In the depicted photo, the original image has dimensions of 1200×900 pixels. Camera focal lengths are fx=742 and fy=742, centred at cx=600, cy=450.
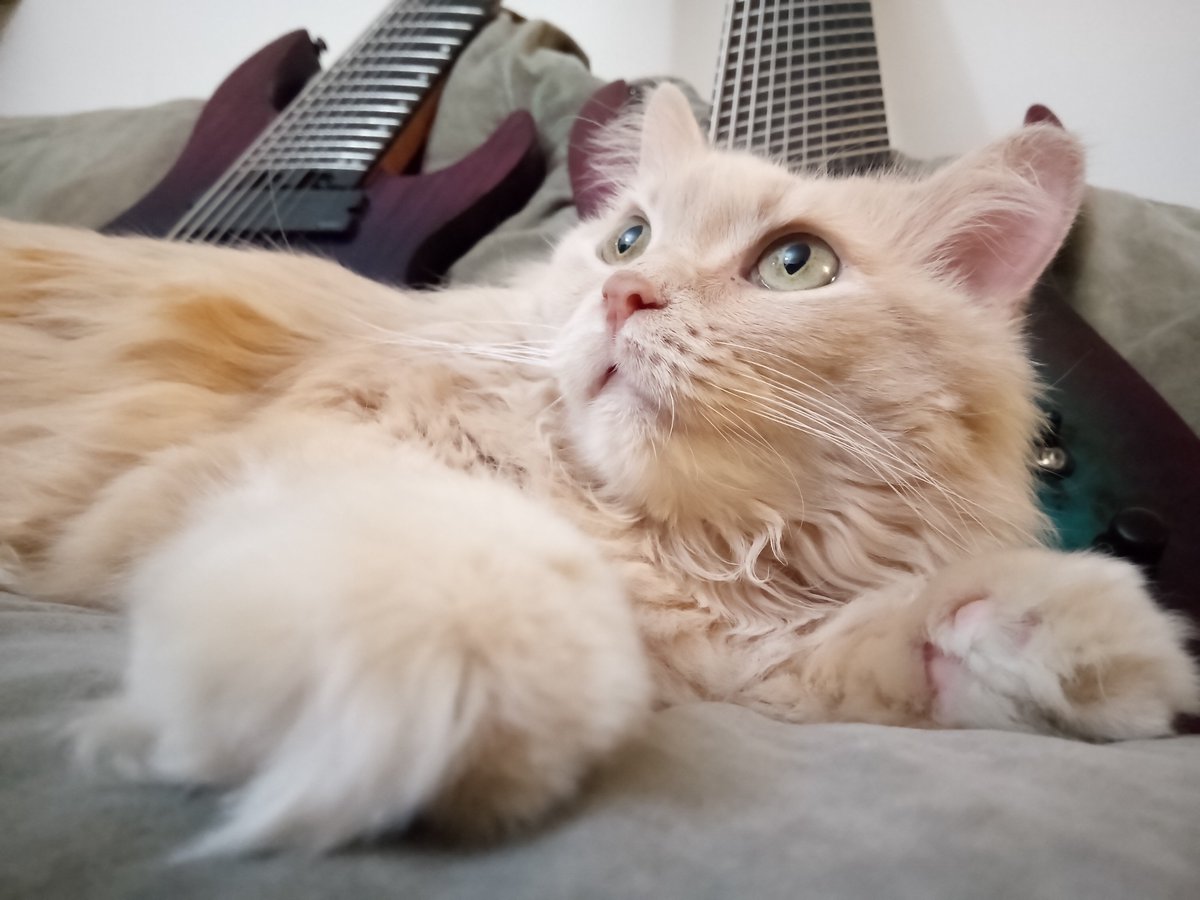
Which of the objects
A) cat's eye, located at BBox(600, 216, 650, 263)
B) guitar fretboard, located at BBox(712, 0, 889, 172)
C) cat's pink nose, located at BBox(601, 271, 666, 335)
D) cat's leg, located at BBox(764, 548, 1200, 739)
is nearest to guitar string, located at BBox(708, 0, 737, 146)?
guitar fretboard, located at BBox(712, 0, 889, 172)

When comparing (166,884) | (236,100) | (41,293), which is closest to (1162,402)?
(166,884)

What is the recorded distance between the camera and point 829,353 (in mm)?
772

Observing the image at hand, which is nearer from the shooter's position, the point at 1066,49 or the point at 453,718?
the point at 453,718

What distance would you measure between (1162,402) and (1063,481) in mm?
186

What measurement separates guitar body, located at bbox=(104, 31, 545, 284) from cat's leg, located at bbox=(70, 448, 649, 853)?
1309 millimetres

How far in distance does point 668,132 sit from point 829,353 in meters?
0.57

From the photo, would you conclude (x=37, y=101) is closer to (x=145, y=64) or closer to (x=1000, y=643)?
(x=145, y=64)

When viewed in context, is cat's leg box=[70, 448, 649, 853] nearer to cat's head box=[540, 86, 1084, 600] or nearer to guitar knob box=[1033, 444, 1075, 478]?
cat's head box=[540, 86, 1084, 600]

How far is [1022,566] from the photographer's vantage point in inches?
26.0

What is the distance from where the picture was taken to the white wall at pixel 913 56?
185cm

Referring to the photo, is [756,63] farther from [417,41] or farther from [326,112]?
[326,112]

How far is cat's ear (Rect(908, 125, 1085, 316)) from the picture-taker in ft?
2.99

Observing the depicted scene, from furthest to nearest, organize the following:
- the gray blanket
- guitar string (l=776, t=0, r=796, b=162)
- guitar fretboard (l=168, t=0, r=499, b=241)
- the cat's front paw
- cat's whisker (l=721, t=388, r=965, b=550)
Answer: guitar fretboard (l=168, t=0, r=499, b=241)
guitar string (l=776, t=0, r=796, b=162)
cat's whisker (l=721, t=388, r=965, b=550)
the cat's front paw
the gray blanket

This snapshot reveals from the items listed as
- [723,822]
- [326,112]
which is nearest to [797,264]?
[723,822]
